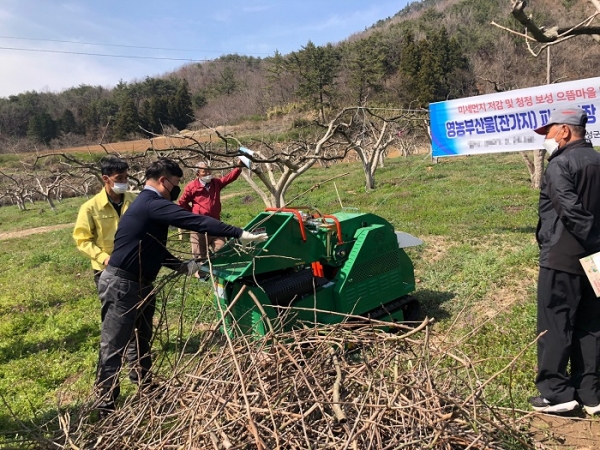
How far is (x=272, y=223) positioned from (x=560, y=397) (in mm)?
2742

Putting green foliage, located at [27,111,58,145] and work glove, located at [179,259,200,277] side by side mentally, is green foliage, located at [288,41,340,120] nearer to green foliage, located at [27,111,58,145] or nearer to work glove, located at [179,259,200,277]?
green foliage, located at [27,111,58,145]

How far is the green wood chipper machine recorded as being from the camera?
12.1 feet

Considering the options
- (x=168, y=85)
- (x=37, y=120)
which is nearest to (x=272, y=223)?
(x=37, y=120)

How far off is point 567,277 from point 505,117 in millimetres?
5115

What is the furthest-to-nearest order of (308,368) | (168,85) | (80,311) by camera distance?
(168,85), (80,311), (308,368)

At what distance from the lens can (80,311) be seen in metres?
6.30

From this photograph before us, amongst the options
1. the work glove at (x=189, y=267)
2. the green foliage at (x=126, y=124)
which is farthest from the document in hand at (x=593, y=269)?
the green foliage at (x=126, y=124)

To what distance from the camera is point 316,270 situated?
14.3 ft

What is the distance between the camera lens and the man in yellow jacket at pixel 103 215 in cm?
401

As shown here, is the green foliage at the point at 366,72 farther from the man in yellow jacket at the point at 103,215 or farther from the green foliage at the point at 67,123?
the man in yellow jacket at the point at 103,215

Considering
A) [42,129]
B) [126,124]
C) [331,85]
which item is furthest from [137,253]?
[42,129]

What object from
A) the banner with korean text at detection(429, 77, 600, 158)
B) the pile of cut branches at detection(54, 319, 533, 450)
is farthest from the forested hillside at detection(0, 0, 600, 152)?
the pile of cut branches at detection(54, 319, 533, 450)

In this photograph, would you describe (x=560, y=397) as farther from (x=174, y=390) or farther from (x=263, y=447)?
(x=174, y=390)

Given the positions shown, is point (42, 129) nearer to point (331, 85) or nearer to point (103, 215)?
point (331, 85)
